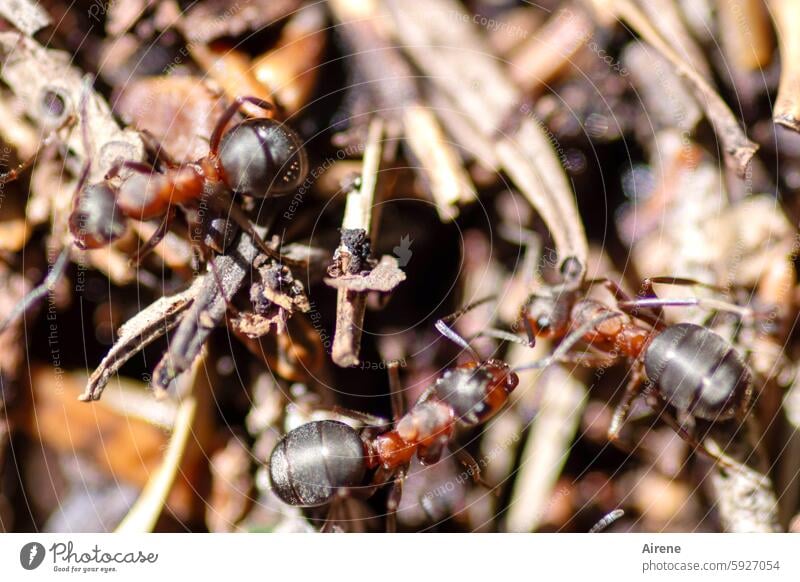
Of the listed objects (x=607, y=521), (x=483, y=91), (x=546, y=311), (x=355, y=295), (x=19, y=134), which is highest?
(x=19, y=134)

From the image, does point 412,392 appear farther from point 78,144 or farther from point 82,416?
point 78,144

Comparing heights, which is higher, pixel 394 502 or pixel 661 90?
pixel 661 90

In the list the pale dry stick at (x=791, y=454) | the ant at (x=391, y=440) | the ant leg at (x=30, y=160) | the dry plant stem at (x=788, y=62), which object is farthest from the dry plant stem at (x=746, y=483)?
the ant leg at (x=30, y=160)

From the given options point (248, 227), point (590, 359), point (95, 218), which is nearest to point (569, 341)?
point (590, 359)

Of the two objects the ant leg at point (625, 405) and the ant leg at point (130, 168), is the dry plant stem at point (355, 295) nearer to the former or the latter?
the ant leg at point (130, 168)

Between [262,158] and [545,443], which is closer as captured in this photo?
[262,158]

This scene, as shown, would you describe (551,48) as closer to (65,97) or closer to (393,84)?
(393,84)
